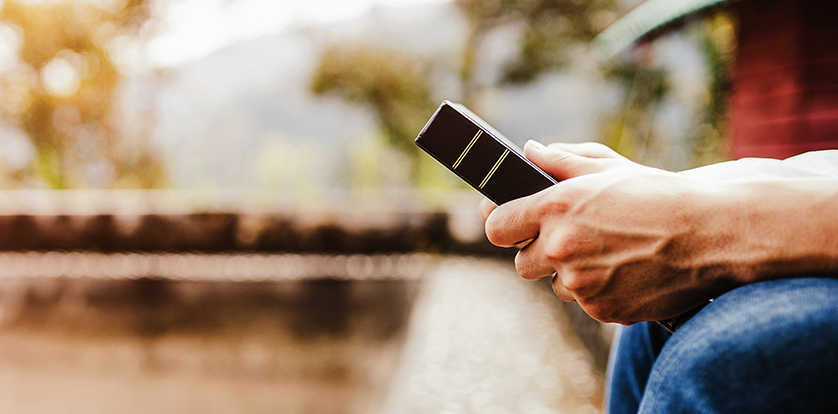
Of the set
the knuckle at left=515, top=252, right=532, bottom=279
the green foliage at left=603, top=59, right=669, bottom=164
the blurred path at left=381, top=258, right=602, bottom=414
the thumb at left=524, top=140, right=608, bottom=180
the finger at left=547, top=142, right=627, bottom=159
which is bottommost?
the green foliage at left=603, top=59, right=669, bottom=164

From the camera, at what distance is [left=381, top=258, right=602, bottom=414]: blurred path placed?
101 cm

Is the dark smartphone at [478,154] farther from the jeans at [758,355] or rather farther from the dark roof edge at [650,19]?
the dark roof edge at [650,19]

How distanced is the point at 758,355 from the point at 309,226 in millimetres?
3426

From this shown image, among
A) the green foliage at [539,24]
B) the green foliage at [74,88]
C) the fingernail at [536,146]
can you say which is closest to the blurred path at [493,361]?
the fingernail at [536,146]

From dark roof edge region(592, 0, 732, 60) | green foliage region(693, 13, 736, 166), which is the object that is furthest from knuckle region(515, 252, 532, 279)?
green foliage region(693, 13, 736, 166)

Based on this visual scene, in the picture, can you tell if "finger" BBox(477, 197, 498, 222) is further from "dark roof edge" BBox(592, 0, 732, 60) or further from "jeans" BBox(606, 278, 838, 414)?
"dark roof edge" BBox(592, 0, 732, 60)

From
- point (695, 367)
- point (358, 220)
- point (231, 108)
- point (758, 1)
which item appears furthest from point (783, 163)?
point (231, 108)

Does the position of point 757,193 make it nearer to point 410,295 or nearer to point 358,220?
point 410,295

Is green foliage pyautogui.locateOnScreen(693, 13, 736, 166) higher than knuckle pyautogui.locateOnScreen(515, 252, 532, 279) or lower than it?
lower

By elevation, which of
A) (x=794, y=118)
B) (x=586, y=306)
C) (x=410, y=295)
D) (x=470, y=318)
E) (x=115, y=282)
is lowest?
(x=410, y=295)

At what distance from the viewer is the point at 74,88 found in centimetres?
643

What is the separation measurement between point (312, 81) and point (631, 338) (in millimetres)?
7000

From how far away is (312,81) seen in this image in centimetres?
698

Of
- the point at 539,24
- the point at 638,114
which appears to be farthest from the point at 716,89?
the point at 539,24
